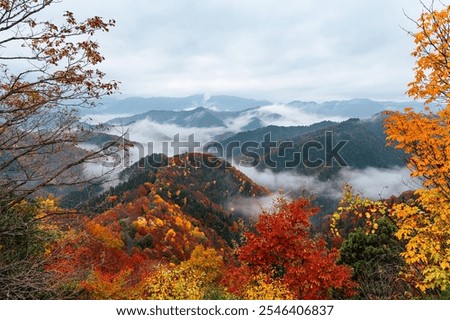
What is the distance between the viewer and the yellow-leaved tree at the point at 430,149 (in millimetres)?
10594

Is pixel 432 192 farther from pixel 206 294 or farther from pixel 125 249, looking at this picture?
pixel 125 249

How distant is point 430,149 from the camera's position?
36.1 feet

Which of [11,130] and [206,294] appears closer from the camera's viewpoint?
[11,130]

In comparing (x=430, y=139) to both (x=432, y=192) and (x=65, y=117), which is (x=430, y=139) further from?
(x=65, y=117)

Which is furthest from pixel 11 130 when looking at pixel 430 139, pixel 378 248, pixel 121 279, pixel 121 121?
pixel 378 248

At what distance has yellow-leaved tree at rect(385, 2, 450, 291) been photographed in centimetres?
1059

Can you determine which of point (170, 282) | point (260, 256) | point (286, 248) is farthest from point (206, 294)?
point (286, 248)

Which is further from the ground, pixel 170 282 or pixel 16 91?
pixel 16 91

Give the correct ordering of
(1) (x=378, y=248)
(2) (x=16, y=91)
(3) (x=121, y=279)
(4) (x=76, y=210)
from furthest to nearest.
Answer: (1) (x=378, y=248), (3) (x=121, y=279), (4) (x=76, y=210), (2) (x=16, y=91)

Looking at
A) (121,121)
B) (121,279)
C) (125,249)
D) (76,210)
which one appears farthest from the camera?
(125,249)

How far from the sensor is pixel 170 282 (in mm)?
20594

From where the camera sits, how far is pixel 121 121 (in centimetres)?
1090

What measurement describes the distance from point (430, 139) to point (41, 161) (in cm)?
1144

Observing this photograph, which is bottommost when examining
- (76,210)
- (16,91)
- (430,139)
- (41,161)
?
(76,210)
